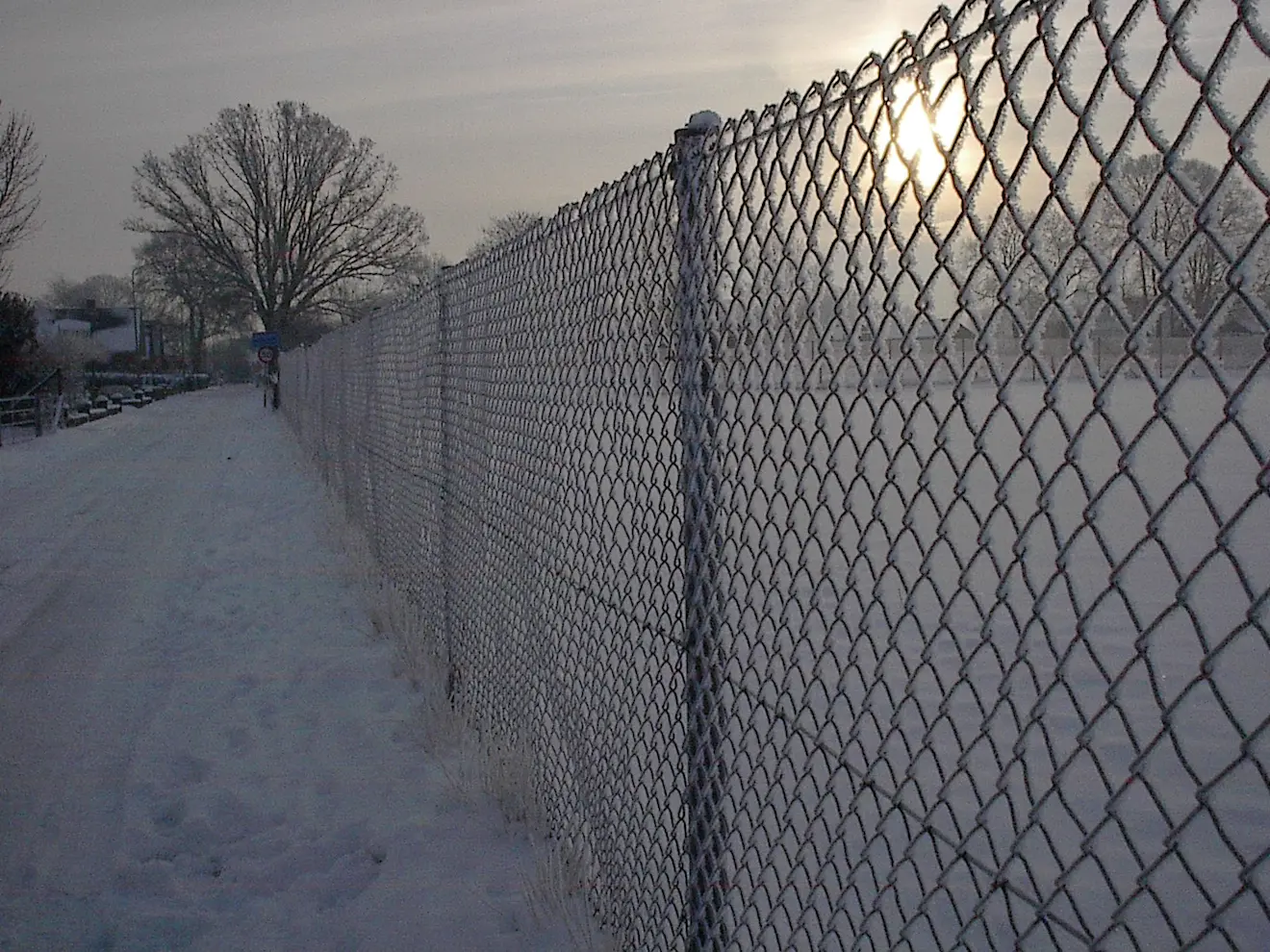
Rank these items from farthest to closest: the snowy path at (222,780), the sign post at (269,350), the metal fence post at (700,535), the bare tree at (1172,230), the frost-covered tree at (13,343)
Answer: the sign post at (269,350) → the frost-covered tree at (13,343) → the snowy path at (222,780) → the metal fence post at (700,535) → the bare tree at (1172,230)

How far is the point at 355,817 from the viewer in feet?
14.0

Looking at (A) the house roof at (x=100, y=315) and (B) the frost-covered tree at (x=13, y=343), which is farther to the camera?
(A) the house roof at (x=100, y=315)

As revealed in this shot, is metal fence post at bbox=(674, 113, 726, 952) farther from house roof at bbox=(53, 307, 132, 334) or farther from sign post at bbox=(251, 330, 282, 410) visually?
house roof at bbox=(53, 307, 132, 334)

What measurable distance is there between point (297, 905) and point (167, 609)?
183 inches

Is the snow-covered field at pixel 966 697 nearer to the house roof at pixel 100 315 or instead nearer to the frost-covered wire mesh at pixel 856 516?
the frost-covered wire mesh at pixel 856 516

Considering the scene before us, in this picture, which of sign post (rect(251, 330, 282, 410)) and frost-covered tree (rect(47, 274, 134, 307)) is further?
frost-covered tree (rect(47, 274, 134, 307))

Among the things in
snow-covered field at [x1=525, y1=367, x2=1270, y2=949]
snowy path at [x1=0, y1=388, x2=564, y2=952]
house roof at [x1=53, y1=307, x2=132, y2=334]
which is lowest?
snowy path at [x1=0, y1=388, x2=564, y2=952]

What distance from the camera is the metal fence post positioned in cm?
250

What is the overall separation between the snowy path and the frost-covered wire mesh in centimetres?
44

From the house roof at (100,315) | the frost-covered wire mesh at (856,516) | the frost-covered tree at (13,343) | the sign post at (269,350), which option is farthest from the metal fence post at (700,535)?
the house roof at (100,315)

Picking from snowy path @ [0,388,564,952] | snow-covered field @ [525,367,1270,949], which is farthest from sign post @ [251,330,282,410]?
snow-covered field @ [525,367,1270,949]

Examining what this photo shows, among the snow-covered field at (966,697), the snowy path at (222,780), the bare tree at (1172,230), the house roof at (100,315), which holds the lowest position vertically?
the snowy path at (222,780)

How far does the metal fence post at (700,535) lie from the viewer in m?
2.50

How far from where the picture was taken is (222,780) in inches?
182
